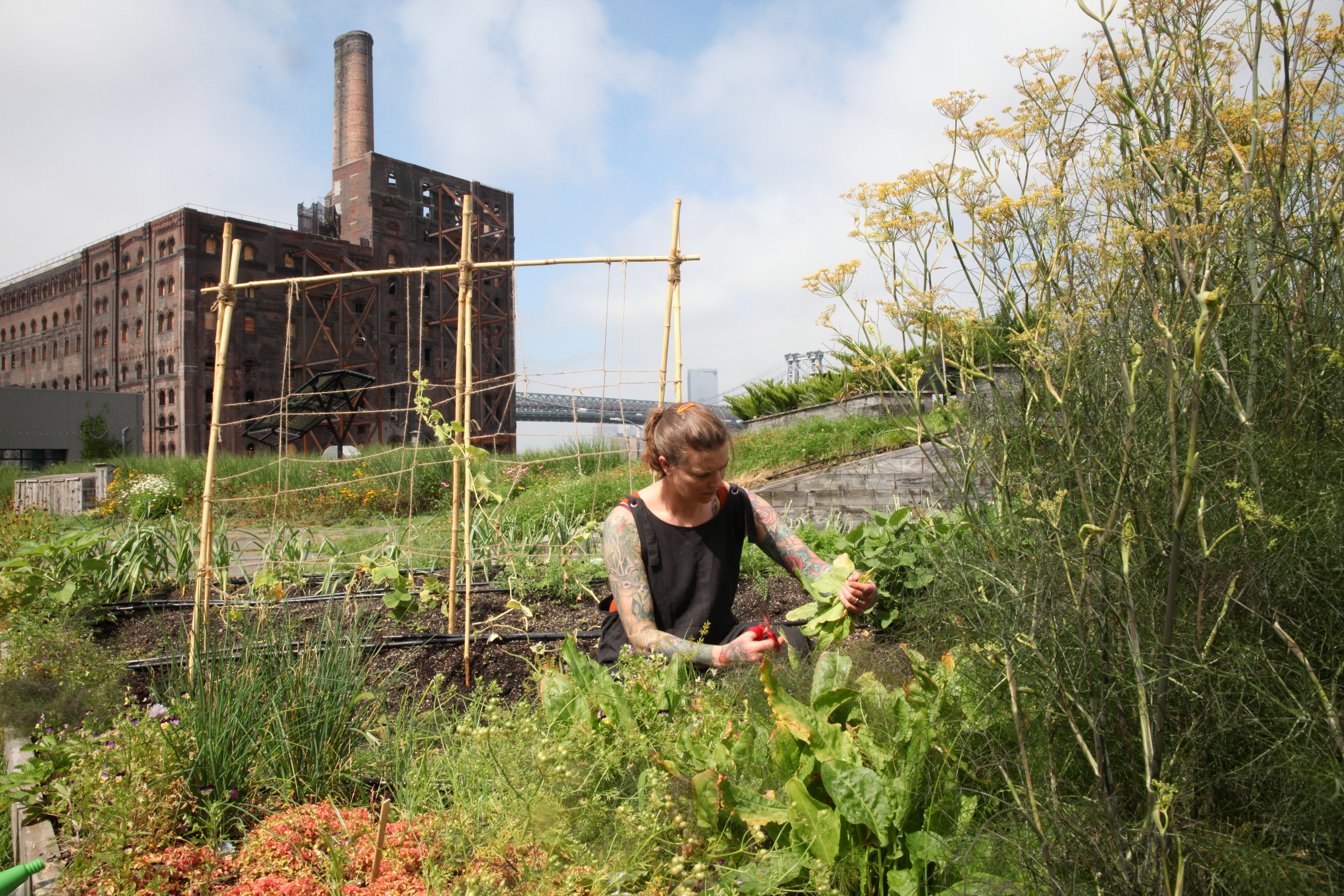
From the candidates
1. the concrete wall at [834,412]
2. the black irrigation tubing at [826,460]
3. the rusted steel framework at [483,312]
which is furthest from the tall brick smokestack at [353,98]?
the black irrigation tubing at [826,460]

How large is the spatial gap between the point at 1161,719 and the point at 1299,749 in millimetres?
222

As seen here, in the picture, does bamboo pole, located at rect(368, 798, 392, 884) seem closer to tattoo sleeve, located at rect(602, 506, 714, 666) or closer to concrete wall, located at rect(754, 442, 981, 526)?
tattoo sleeve, located at rect(602, 506, 714, 666)

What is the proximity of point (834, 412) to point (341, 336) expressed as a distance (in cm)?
2045

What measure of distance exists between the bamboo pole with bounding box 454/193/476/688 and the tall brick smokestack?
33521 mm

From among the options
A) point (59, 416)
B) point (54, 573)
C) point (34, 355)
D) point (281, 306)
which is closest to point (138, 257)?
point (281, 306)

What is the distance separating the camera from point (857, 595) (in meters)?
1.93

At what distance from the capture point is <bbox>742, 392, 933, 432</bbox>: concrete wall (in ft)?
28.3

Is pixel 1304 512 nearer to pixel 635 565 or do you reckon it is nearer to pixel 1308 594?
pixel 1308 594

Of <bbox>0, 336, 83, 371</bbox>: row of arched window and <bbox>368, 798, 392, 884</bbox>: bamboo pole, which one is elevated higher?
<bbox>0, 336, 83, 371</bbox>: row of arched window

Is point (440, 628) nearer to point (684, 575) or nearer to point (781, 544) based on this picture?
point (684, 575)

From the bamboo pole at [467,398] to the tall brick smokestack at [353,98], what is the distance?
110 ft

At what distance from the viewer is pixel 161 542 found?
507cm

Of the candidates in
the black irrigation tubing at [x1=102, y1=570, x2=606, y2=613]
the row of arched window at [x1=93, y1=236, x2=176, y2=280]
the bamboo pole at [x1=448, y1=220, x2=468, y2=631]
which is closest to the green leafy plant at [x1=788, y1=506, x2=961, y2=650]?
the bamboo pole at [x1=448, y1=220, x2=468, y2=631]

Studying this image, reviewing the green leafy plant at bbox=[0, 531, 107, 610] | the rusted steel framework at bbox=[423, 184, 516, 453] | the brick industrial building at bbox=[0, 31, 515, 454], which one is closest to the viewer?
the green leafy plant at bbox=[0, 531, 107, 610]
